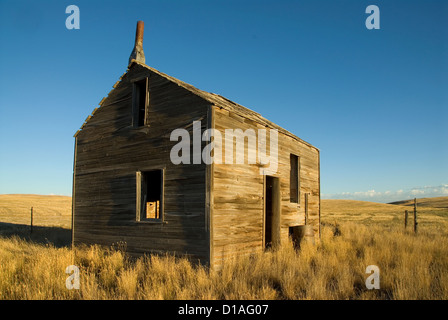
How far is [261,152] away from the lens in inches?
411

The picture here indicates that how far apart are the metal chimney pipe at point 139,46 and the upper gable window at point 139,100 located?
236 cm

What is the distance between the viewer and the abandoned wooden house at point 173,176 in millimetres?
8352

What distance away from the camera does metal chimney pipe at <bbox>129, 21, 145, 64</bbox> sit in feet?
41.3

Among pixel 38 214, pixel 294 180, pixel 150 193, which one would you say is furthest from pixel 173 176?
pixel 38 214

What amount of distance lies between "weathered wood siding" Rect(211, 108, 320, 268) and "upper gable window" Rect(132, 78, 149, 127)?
301 centimetres

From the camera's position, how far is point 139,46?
505 inches

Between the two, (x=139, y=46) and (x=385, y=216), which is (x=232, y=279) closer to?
(x=139, y=46)

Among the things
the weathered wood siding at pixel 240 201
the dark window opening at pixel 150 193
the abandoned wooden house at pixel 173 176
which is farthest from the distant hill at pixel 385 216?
the dark window opening at pixel 150 193

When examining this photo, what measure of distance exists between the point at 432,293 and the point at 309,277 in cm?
226

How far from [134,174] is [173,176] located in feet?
5.51

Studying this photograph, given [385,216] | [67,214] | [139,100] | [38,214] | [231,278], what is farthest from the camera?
[385,216]

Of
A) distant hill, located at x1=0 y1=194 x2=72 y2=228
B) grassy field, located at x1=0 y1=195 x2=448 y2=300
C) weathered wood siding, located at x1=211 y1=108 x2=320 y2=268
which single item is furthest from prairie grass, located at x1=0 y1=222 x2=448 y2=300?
distant hill, located at x1=0 y1=194 x2=72 y2=228

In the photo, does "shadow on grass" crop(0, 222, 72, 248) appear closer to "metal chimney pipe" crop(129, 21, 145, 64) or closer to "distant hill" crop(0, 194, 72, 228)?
"distant hill" crop(0, 194, 72, 228)
